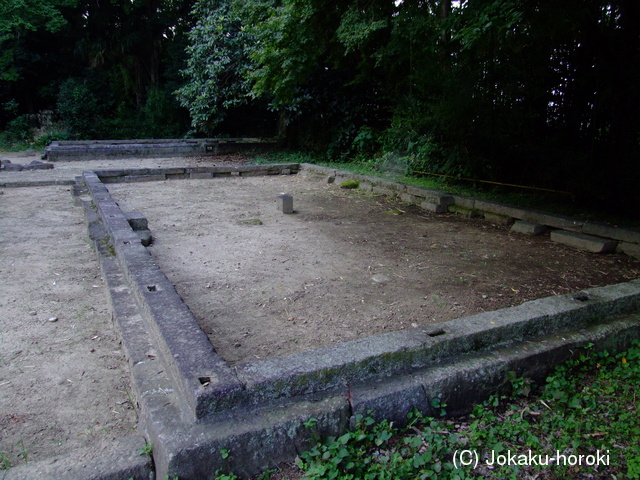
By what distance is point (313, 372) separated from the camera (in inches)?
86.7

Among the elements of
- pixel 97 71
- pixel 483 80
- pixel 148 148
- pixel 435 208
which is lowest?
pixel 435 208

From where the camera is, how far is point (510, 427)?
2.24 metres

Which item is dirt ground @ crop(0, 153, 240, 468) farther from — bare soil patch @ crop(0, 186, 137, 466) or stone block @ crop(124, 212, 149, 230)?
stone block @ crop(124, 212, 149, 230)

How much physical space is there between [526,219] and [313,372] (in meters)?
4.42

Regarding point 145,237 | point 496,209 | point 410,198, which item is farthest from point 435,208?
point 145,237

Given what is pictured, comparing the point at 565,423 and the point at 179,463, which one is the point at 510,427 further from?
the point at 179,463

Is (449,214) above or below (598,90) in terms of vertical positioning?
below

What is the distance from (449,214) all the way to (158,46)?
1752cm

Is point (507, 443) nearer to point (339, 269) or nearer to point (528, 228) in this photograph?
point (339, 269)

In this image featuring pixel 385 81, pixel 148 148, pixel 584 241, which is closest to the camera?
pixel 584 241

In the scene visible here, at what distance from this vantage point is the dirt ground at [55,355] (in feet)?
7.02

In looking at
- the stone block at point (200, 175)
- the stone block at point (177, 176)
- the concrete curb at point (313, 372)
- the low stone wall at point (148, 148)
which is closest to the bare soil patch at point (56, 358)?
the concrete curb at point (313, 372)

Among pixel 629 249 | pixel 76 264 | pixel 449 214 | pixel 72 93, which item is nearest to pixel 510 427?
pixel 629 249

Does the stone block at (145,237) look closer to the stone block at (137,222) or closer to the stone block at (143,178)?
the stone block at (137,222)
